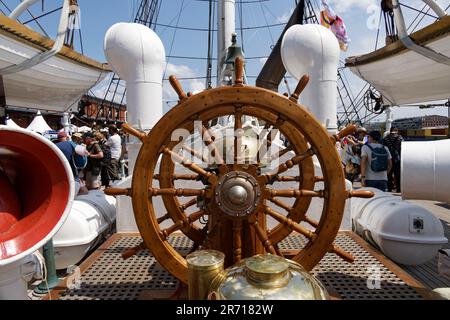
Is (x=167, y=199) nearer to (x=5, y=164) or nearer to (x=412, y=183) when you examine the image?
(x=5, y=164)

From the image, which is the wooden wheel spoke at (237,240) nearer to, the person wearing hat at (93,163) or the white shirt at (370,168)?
the white shirt at (370,168)

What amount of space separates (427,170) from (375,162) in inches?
60.2

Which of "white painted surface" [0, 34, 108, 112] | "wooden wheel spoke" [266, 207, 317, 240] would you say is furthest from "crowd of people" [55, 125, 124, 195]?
"wooden wheel spoke" [266, 207, 317, 240]

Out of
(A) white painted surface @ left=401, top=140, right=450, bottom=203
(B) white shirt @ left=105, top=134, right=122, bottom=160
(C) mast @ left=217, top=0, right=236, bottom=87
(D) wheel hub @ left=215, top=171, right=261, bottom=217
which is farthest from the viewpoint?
(B) white shirt @ left=105, top=134, right=122, bottom=160

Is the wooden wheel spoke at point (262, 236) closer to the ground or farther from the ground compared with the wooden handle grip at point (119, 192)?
closer to the ground

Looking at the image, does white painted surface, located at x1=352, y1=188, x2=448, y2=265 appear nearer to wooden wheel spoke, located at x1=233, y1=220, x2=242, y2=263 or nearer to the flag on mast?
wooden wheel spoke, located at x1=233, y1=220, x2=242, y2=263

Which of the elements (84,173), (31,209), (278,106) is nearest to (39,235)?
(31,209)

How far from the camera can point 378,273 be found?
199 centimetres

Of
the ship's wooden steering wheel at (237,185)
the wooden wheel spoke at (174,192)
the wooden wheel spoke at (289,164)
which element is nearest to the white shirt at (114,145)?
the ship's wooden steering wheel at (237,185)

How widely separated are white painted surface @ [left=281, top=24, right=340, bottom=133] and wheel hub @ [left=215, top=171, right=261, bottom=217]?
5.53 feet

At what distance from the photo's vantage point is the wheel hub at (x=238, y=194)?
1.52 meters

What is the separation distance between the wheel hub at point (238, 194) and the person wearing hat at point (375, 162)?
2101 mm

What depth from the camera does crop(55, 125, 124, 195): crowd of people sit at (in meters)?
3.64
